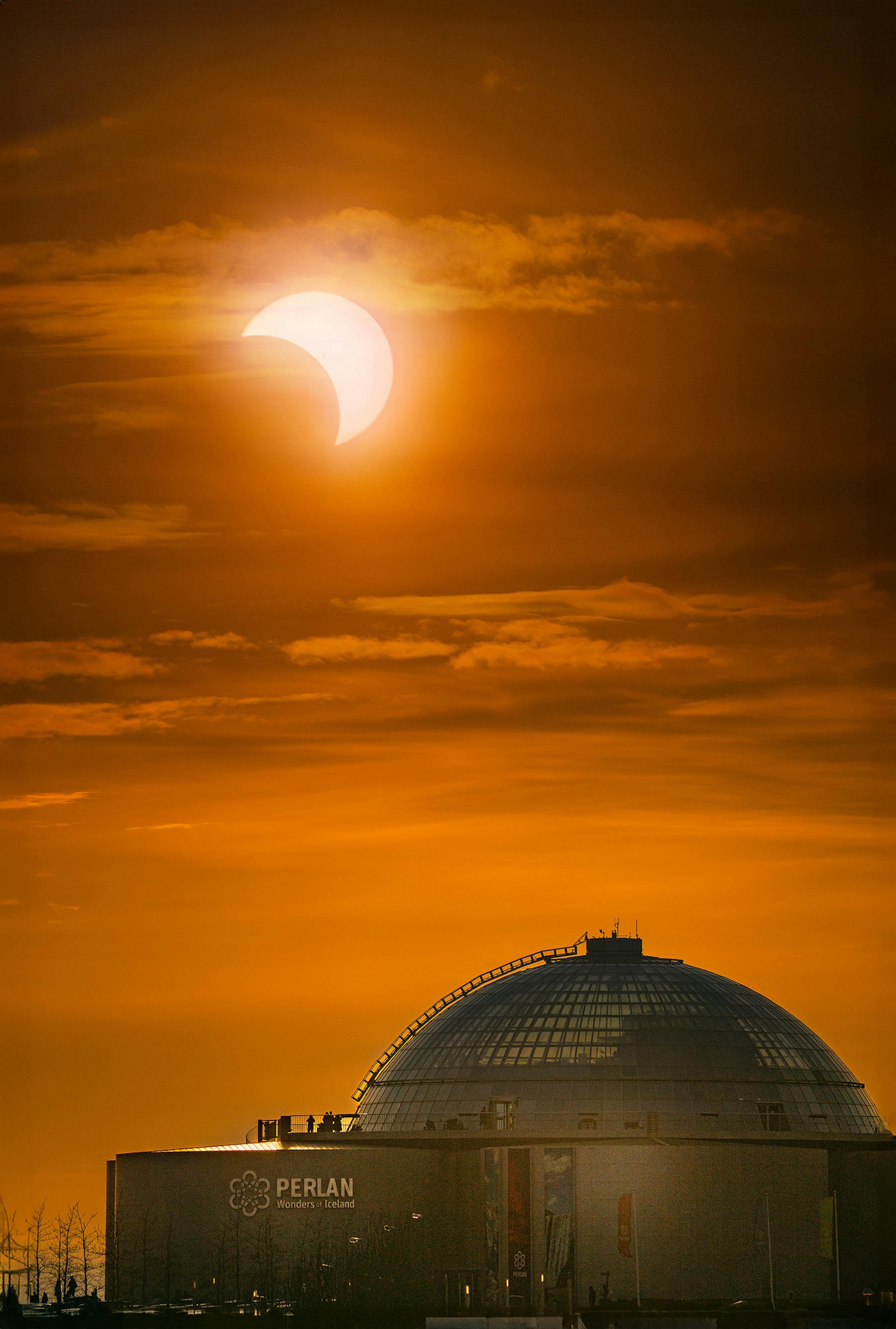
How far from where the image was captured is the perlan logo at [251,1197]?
83.9 metres

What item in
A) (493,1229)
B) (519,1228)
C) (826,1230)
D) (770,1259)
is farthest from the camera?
(826,1230)

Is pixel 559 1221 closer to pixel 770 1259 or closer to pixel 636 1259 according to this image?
pixel 636 1259

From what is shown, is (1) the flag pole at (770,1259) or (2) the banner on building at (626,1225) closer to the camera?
(2) the banner on building at (626,1225)

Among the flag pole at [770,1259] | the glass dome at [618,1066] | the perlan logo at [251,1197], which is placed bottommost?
the flag pole at [770,1259]

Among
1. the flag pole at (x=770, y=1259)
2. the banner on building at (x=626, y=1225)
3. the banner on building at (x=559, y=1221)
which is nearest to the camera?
the banner on building at (x=559, y=1221)

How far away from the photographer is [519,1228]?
8094 centimetres

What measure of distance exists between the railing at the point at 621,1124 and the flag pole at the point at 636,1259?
549cm

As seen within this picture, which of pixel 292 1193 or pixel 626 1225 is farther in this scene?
pixel 292 1193

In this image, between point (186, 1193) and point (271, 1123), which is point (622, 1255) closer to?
point (186, 1193)

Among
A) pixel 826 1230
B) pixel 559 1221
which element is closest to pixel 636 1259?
pixel 559 1221

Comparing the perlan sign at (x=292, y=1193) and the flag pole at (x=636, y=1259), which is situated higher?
the perlan sign at (x=292, y=1193)

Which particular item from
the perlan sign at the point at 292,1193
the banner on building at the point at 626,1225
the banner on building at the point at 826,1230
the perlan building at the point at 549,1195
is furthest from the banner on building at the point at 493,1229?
the banner on building at the point at 826,1230

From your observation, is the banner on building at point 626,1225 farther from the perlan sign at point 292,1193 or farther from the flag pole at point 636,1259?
the perlan sign at point 292,1193

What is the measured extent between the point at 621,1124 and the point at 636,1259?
36.6 feet
